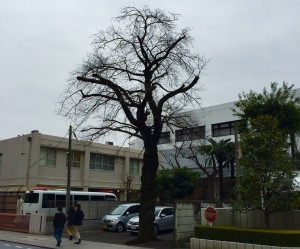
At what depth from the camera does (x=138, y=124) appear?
19.7 meters

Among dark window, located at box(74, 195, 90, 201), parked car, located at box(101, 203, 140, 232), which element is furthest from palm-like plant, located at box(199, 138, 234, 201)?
parked car, located at box(101, 203, 140, 232)

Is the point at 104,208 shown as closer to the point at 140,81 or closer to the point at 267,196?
the point at 140,81

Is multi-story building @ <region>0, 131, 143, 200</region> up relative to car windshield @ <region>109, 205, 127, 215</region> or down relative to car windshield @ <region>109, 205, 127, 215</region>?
up

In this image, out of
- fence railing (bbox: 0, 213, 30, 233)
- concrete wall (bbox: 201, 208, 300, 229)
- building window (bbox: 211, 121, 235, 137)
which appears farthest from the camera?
building window (bbox: 211, 121, 235, 137)

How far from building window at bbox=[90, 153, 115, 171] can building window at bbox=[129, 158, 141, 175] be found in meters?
2.99

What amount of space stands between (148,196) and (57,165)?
22.8 meters

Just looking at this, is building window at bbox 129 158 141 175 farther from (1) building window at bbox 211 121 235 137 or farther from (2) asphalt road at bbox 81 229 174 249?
(2) asphalt road at bbox 81 229 174 249

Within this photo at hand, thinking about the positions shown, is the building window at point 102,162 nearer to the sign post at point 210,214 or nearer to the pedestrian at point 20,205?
the pedestrian at point 20,205

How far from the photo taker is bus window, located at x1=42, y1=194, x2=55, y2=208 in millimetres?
29172

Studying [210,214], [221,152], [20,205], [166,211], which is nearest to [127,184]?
[221,152]

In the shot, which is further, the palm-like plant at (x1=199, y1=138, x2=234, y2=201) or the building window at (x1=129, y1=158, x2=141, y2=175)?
the building window at (x1=129, y1=158, x2=141, y2=175)

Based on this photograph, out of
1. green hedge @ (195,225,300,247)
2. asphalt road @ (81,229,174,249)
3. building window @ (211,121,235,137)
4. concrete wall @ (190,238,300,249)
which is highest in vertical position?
building window @ (211,121,235,137)

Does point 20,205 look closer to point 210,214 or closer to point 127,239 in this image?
point 127,239

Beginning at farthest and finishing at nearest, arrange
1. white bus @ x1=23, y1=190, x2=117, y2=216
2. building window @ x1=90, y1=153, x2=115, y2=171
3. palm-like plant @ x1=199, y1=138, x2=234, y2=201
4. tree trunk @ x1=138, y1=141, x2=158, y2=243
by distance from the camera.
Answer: building window @ x1=90, y1=153, x2=115, y2=171 → palm-like plant @ x1=199, y1=138, x2=234, y2=201 → white bus @ x1=23, y1=190, x2=117, y2=216 → tree trunk @ x1=138, y1=141, x2=158, y2=243
